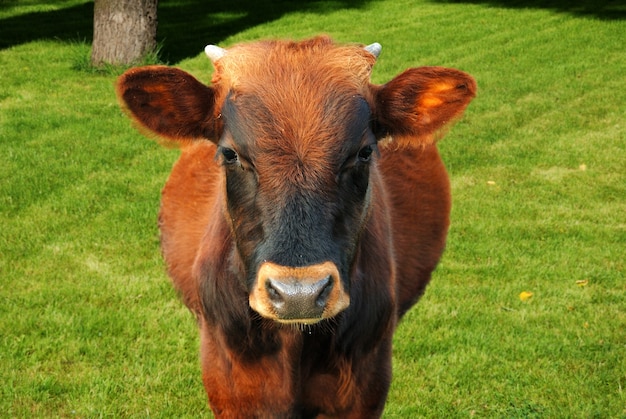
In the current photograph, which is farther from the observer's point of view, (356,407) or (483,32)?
(483,32)

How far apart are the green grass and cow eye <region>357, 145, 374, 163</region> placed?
2.27 metres

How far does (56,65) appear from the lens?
1262 centimetres

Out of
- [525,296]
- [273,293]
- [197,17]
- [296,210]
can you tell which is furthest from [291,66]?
[197,17]

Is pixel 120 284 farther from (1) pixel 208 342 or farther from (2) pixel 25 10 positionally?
(2) pixel 25 10

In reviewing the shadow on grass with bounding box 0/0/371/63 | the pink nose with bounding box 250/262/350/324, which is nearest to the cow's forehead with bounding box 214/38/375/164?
the pink nose with bounding box 250/262/350/324

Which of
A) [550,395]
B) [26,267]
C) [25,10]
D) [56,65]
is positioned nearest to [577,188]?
[550,395]

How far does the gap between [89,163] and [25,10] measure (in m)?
10.7

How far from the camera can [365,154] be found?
9.97 ft

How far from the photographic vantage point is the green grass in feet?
16.3

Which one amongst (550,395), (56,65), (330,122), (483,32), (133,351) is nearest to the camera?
(330,122)

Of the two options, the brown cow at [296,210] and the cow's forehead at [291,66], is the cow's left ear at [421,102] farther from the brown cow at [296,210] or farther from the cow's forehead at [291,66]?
the cow's forehead at [291,66]

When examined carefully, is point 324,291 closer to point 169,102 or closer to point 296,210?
point 296,210

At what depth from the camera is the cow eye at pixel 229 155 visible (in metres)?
3.00

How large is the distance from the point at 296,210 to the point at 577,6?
1784cm
